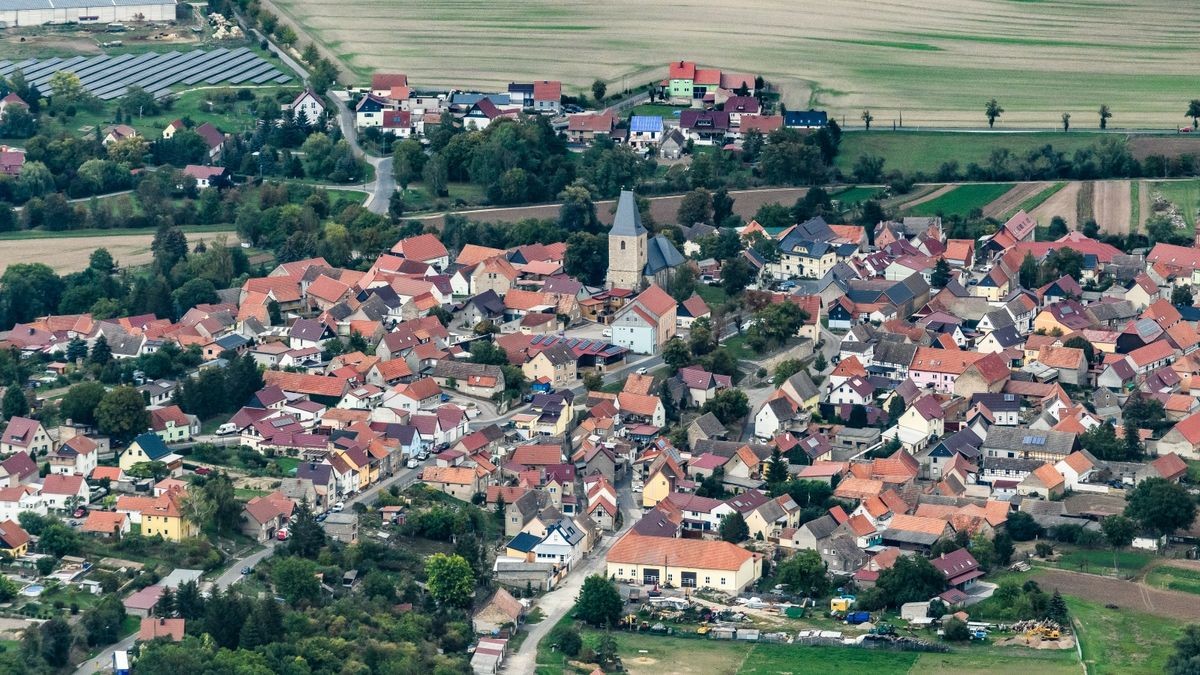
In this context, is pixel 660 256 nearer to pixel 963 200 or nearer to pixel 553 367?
pixel 553 367

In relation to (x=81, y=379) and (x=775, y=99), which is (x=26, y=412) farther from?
(x=775, y=99)

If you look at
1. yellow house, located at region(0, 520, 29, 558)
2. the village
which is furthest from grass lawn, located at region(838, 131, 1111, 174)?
yellow house, located at region(0, 520, 29, 558)

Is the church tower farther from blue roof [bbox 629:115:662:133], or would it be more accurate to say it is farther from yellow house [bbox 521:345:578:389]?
blue roof [bbox 629:115:662:133]

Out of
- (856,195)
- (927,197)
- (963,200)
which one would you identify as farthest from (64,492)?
(963,200)

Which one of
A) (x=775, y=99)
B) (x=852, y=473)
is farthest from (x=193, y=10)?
(x=852, y=473)

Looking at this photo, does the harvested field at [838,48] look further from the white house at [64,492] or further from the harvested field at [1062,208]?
the white house at [64,492]

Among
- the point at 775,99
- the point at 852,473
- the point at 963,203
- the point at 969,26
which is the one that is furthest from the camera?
the point at 969,26
